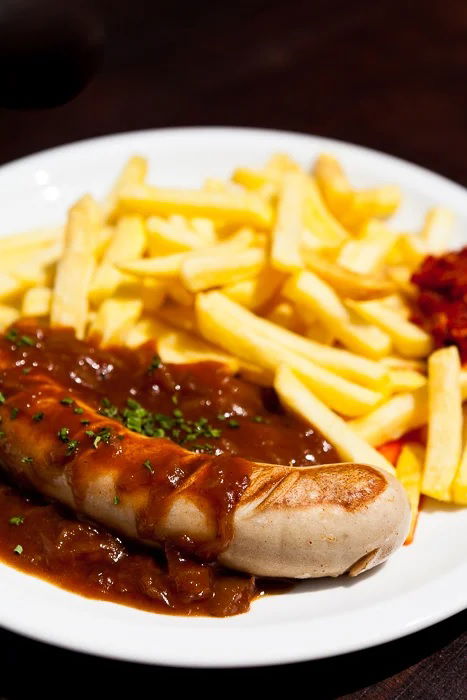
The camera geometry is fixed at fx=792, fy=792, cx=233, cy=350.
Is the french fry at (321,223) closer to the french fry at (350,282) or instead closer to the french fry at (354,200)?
the french fry at (354,200)

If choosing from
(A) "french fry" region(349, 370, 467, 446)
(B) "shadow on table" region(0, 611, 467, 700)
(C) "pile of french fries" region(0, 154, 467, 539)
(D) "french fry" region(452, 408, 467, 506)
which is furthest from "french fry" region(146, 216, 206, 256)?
(B) "shadow on table" region(0, 611, 467, 700)

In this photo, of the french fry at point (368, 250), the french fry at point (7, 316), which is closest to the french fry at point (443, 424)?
the french fry at point (368, 250)

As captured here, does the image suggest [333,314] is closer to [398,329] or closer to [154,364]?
[398,329]

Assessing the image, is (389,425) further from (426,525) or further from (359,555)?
(359,555)

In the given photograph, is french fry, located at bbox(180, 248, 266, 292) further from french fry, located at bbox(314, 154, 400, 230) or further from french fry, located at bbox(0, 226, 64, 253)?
french fry, located at bbox(0, 226, 64, 253)

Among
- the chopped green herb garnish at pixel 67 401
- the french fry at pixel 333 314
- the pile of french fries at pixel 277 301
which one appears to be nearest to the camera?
the chopped green herb garnish at pixel 67 401

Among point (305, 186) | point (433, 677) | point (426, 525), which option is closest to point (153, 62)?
point (305, 186)

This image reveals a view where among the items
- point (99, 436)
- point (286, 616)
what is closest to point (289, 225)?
point (99, 436)

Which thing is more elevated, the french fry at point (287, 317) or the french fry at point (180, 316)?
the french fry at point (180, 316)
